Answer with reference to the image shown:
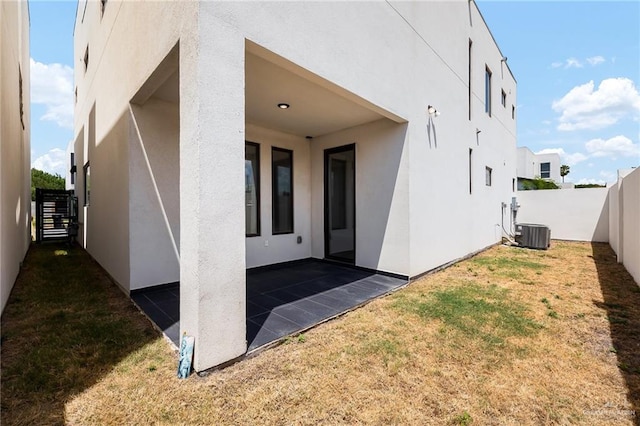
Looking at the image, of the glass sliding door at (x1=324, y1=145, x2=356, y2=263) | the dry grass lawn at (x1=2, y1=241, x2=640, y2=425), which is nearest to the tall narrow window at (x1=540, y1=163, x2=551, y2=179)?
the glass sliding door at (x1=324, y1=145, x2=356, y2=263)

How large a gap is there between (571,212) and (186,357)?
597 inches

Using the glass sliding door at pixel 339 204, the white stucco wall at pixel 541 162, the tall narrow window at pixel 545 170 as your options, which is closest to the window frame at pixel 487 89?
the glass sliding door at pixel 339 204

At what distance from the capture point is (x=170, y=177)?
15.4ft

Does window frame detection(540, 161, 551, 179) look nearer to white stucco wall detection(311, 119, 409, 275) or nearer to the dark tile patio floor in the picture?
white stucco wall detection(311, 119, 409, 275)

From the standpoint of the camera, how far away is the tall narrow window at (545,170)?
34.4m

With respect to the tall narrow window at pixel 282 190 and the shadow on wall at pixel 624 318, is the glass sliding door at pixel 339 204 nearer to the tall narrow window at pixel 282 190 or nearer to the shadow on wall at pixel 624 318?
the tall narrow window at pixel 282 190

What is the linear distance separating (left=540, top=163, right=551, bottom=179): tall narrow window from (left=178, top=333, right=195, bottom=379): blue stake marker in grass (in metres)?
43.3

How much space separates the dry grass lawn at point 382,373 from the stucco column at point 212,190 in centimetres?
42

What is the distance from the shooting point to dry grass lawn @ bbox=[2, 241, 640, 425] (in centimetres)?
201

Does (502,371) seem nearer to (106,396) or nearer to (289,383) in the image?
(289,383)

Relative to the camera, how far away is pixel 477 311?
13.0 ft

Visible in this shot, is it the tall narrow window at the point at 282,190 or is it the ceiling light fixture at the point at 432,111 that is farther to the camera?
the tall narrow window at the point at 282,190

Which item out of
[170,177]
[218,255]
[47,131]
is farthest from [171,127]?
[47,131]

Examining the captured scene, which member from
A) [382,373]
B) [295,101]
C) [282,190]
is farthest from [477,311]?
[282,190]
